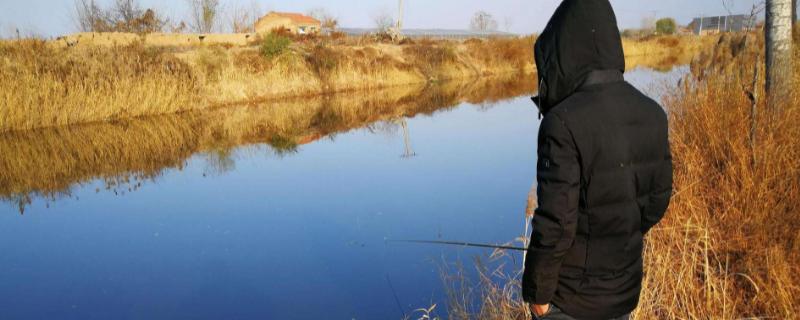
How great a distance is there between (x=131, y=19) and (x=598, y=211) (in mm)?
28777

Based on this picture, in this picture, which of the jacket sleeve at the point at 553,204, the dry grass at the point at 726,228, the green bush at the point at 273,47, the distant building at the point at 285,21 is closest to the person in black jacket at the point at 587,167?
the jacket sleeve at the point at 553,204

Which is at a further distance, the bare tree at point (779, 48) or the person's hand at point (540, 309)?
the bare tree at point (779, 48)

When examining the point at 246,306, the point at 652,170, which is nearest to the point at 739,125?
the point at 652,170

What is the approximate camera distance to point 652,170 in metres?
1.70

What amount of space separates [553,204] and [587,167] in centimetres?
13

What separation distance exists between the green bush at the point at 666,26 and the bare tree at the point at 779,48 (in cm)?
5112

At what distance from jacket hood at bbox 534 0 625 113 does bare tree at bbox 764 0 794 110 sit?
9.70ft

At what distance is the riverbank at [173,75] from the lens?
10.7 m

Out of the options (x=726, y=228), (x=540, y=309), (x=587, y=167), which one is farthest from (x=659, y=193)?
(x=726, y=228)

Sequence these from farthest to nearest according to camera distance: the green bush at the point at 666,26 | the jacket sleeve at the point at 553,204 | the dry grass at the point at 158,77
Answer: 1. the green bush at the point at 666,26
2. the dry grass at the point at 158,77
3. the jacket sleeve at the point at 553,204

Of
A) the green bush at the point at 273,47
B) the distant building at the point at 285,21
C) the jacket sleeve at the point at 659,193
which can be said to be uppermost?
the distant building at the point at 285,21

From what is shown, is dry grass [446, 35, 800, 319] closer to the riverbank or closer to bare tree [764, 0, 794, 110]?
bare tree [764, 0, 794, 110]

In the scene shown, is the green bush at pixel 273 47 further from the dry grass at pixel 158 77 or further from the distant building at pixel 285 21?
the distant building at pixel 285 21

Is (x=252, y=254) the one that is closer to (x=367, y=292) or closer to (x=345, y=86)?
(x=367, y=292)
